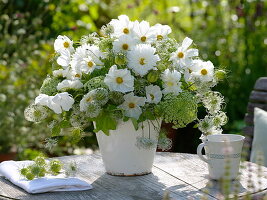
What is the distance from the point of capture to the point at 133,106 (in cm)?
208

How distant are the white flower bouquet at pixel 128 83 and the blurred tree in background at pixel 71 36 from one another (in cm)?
194

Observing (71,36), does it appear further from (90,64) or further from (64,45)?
(90,64)

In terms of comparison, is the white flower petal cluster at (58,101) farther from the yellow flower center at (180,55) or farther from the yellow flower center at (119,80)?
the yellow flower center at (180,55)

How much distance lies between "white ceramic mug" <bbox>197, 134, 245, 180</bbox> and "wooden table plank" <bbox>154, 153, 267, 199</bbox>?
0.04 meters

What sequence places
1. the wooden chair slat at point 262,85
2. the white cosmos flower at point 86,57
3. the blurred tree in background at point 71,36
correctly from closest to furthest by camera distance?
the white cosmos flower at point 86,57
the wooden chair slat at point 262,85
the blurred tree in background at point 71,36

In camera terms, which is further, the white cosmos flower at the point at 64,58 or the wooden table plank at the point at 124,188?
the white cosmos flower at the point at 64,58

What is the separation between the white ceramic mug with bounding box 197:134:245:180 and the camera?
2.12 m

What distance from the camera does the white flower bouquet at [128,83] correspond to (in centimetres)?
206

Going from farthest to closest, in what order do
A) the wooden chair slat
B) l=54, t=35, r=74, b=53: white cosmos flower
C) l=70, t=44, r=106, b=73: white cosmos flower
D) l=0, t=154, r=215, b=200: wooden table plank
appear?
the wooden chair slat < l=54, t=35, r=74, b=53: white cosmos flower < l=70, t=44, r=106, b=73: white cosmos flower < l=0, t=154, r=215, b=200: wooden table plank

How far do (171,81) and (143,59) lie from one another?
0.12 meters

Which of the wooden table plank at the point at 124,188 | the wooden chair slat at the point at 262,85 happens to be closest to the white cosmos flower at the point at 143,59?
the wooden table plank at the point at 124,188

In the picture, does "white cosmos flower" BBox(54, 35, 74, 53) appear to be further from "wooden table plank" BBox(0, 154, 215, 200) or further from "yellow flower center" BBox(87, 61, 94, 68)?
"wooden table plank" BBox(0, 154, 215, 200)

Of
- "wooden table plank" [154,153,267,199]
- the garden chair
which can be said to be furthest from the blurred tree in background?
"wooden table plank" [154,153,267,199]

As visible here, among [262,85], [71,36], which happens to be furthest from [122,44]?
[71,36]
